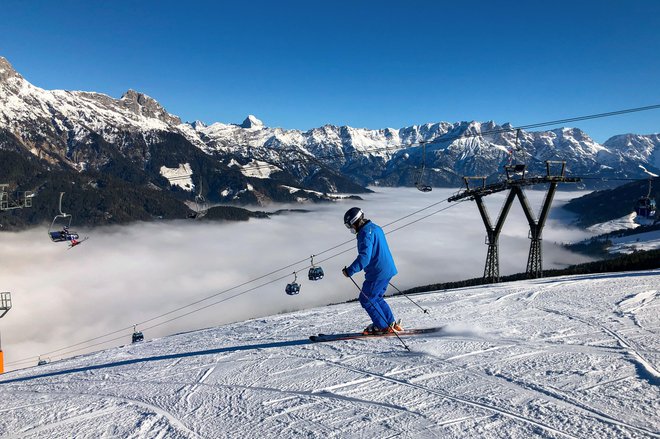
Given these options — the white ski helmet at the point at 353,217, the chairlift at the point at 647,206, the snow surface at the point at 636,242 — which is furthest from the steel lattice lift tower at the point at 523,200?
the snow surface at the point at 636,242

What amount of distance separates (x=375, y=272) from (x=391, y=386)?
11.6 feet

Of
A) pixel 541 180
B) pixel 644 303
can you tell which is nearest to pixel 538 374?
pixel 644 303

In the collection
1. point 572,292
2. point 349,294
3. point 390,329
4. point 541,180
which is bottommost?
point 349,294

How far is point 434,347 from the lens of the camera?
7.64m

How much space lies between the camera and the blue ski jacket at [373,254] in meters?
8.79

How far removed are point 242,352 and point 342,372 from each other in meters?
2.93

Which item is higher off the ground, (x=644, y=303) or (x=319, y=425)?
(x=319, y=425)

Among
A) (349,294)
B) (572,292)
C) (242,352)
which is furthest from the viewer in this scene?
(349,294)

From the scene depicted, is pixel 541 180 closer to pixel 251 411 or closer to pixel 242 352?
pixel 242 352

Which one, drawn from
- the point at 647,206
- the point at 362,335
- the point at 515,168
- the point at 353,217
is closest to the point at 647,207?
the point at 647,206

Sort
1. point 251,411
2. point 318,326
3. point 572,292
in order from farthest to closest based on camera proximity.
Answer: point 572,292 < point 318,326 < point 251,411

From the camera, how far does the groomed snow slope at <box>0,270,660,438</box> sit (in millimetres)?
4703

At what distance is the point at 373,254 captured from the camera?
30.2 feet

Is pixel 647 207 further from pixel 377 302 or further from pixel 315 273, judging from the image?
pixel 377 302
